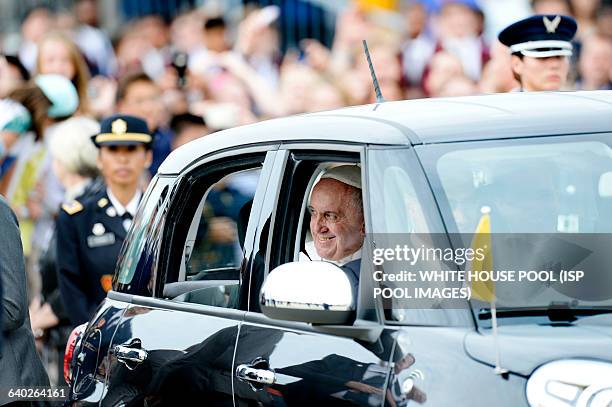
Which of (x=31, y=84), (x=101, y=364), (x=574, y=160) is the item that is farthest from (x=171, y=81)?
(x=574, y=160)

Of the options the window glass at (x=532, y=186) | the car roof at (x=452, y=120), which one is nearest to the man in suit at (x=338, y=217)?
the car roof at (x=452, y=120)

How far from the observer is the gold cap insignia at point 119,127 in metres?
9.02

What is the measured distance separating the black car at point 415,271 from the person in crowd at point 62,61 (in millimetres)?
6683

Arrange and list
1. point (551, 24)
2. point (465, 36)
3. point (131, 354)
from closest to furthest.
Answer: point (131, 354) < point (551, 24) < point (465, 36)

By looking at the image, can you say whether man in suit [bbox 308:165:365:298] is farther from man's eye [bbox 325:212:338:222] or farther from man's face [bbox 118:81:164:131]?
man's face [bbox 118:81:164:131]

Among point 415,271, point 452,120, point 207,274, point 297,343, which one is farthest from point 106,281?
point 415,271

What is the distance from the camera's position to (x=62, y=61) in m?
12.0

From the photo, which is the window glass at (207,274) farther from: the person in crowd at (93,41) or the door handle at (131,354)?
the person in crowd at (93,41)

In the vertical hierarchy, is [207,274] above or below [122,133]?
below

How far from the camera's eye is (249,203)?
218 inches

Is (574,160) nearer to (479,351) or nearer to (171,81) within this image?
(479,351)

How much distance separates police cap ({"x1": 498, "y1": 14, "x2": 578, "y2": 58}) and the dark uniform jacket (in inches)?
93.0

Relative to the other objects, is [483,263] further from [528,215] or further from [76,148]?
[76,148]

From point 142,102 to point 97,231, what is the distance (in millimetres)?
3004
